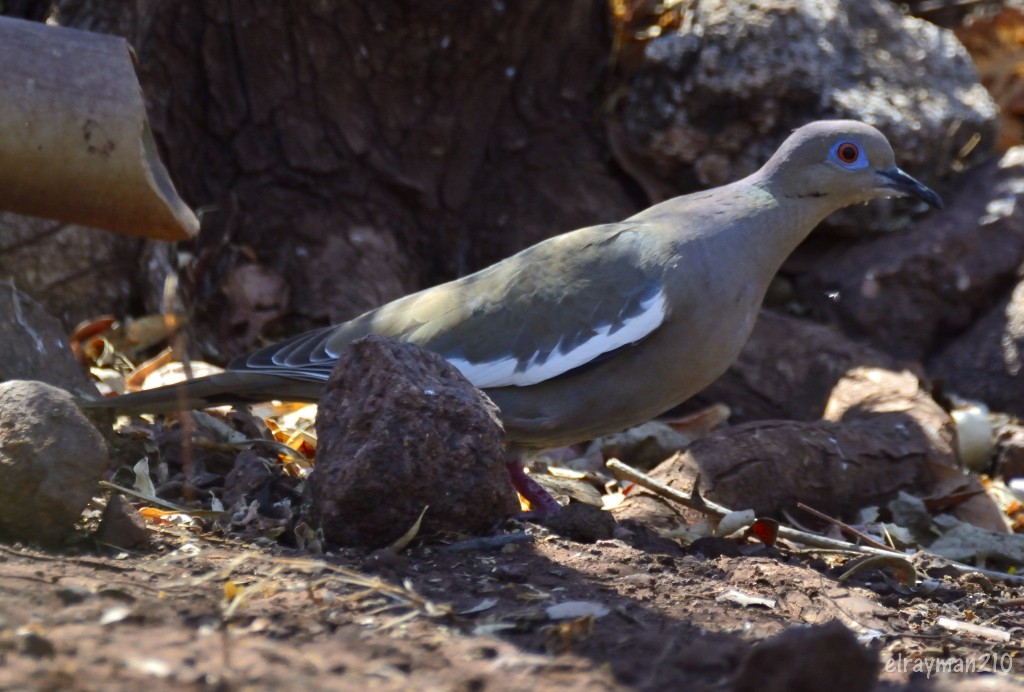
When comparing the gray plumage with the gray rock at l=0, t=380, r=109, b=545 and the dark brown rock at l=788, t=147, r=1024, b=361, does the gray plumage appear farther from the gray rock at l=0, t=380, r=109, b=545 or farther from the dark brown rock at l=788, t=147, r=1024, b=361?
the dark brown rock at l=788, t=147, r=1024, b=361

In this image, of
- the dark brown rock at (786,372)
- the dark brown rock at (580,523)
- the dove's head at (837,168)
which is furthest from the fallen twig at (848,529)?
the dark brown rock at (786,372)

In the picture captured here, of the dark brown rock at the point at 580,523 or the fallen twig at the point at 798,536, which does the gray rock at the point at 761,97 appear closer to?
the fallen twig at the point at 798,536

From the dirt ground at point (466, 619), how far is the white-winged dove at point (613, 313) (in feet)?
2.27

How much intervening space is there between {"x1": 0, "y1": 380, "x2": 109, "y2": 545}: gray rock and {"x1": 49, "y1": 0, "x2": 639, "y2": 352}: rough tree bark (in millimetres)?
2668

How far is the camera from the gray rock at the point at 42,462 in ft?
8.79

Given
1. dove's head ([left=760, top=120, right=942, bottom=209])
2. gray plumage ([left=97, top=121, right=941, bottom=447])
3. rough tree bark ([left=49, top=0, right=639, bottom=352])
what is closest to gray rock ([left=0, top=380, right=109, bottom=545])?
gray plumage ([left=97, top=121, right=941, bottom=447])

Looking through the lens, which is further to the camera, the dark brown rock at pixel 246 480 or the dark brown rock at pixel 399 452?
the dark brown rock at pixel 246 480

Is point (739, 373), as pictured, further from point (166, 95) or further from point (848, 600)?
point (166, 95)

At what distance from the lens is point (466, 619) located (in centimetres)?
242

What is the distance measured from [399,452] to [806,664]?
4.11ft

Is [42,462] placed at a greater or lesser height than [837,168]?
lesser

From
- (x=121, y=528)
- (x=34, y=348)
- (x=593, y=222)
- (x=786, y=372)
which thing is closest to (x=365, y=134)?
(x=593, y=222)

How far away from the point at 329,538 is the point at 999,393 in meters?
3.78

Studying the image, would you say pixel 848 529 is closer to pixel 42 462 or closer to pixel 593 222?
pixel 593 222
